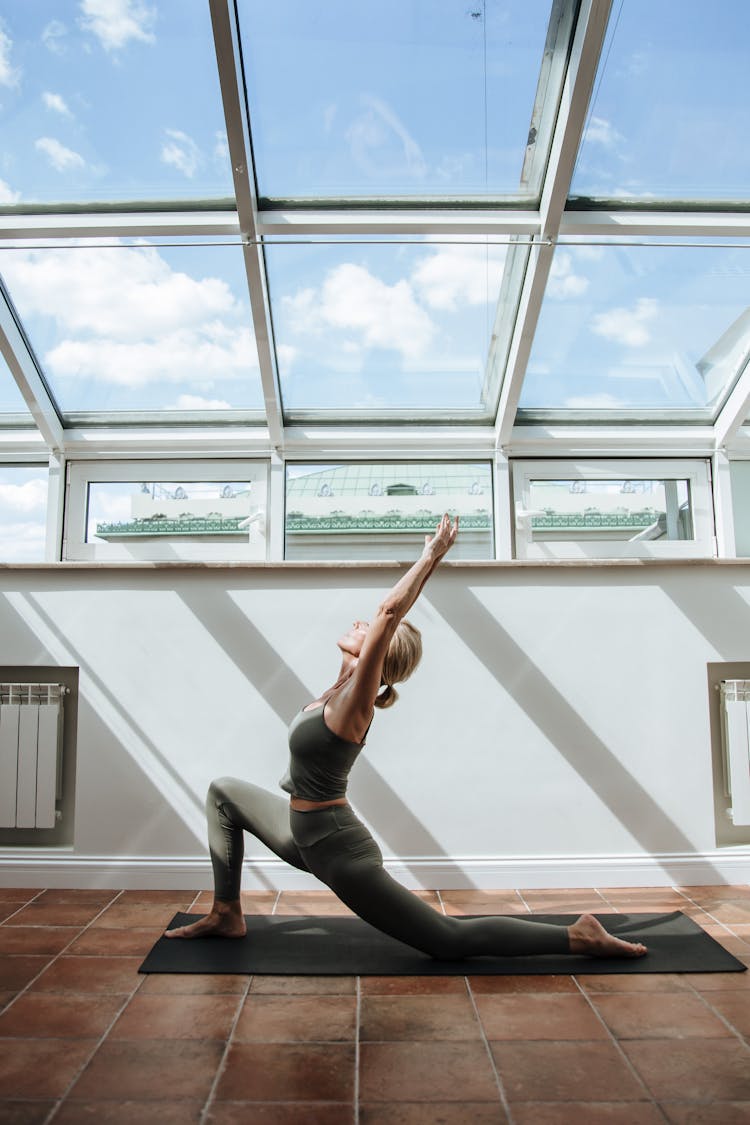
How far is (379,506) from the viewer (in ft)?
12.5

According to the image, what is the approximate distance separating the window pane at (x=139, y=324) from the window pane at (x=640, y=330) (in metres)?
1.32

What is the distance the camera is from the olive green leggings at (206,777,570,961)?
6.10 feet

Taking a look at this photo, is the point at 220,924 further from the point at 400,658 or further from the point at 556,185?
the point at 556,185

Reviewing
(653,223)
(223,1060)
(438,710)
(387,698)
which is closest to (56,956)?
(223,1060)

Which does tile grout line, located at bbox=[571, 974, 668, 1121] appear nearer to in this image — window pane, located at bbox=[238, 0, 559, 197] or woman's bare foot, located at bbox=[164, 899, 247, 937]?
woman's bare foot, located at bbox=[164, 899, 247, 937]

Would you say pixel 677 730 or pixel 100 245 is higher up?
pixel 100 245

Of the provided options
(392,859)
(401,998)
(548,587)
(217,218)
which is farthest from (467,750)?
(217,218)

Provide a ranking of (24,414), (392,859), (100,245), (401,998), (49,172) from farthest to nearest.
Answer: (24,414), (100,245), (49,172), (392,859), (401,998)

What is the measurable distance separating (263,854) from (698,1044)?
150 centimetres

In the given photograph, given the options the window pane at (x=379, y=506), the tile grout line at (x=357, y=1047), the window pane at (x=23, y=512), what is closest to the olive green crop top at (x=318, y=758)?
the tile grout line at (x=357, y=1047)

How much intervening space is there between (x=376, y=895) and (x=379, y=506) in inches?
87.6

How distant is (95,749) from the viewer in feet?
9.02

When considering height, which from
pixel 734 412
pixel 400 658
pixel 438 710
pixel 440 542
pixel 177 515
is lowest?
pixel 438 710

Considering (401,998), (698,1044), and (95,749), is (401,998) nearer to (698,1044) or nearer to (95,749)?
(698,1044)
